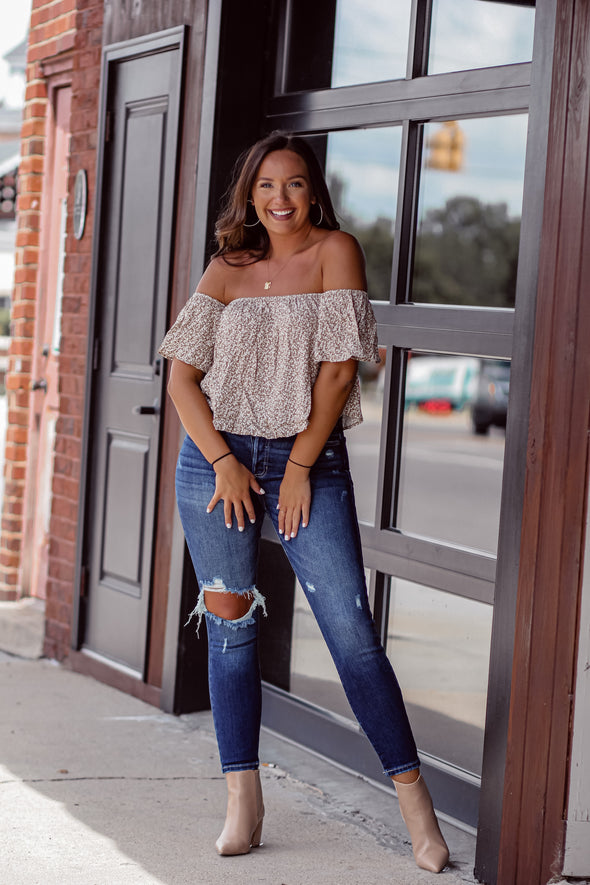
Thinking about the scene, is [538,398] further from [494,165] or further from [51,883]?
[494,165]

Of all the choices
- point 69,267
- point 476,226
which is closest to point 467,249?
point 476,226

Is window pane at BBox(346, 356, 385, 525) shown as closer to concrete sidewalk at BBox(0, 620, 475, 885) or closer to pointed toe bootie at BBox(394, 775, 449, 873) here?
concrete sidewalk at BBox(0, 620, 475, 885)

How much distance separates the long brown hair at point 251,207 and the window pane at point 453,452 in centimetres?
79

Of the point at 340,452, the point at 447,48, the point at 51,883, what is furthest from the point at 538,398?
the point at 51,883

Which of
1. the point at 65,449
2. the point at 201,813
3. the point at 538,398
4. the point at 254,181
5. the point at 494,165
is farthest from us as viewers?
the point at 494,165

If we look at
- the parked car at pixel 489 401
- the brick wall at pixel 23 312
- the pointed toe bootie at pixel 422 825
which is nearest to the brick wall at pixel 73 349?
the brick wall at pixel 23 312

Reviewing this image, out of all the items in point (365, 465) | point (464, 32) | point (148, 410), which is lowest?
point (365, 465)

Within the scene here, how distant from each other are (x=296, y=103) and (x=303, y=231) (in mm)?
1190

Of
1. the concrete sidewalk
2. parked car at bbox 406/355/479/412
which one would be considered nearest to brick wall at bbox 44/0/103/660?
the concrete sidewalk

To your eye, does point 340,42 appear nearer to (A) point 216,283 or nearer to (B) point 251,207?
(B) point 251,207

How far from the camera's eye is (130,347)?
435cm

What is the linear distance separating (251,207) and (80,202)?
2.01 metres

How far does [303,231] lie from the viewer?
9.19 ft

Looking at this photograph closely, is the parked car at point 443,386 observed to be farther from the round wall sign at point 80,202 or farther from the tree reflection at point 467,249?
the round wall sign at point 80,202
